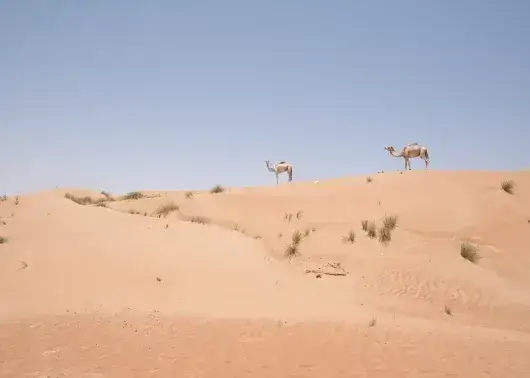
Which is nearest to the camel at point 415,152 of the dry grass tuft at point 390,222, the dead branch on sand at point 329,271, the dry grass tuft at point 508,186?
the dry grass tuft at point 508,186

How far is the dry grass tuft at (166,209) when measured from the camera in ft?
53.9

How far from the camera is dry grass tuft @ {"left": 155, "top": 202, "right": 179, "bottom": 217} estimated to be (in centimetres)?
1644

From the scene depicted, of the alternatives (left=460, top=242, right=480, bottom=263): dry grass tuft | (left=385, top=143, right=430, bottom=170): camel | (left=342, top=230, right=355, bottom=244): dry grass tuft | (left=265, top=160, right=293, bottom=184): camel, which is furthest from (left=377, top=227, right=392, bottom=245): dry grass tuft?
(left=265, top=160, right=293, bottom=184): camel

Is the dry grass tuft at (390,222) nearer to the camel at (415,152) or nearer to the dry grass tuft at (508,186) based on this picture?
the dry grass tuft at (508,186)

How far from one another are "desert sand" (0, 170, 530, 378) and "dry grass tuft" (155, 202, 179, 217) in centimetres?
80

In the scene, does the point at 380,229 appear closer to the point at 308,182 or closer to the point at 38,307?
the point at 308,182

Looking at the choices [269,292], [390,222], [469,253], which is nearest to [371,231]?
[390,222]

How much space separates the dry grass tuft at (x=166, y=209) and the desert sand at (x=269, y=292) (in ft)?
2.64

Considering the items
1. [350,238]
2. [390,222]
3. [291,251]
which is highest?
[390,222]

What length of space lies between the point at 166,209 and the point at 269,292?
8785mm

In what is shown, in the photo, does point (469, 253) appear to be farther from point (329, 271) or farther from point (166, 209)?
point (166, 209)

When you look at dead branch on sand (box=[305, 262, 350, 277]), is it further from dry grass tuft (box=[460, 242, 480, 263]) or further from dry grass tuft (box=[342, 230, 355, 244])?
dry grass tuft (box=[460, 242, 480, 263])

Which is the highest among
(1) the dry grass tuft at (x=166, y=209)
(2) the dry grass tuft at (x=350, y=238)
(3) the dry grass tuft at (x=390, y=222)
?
(1) the dry grass tuft at (x=166, y=209)

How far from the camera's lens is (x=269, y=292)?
8828mm
